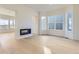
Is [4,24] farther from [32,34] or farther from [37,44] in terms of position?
[37,44]

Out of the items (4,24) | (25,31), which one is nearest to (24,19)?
(25,31)

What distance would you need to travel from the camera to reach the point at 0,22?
3602 mm

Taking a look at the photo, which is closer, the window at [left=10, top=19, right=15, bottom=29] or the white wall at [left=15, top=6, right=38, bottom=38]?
the window at [left=10, top=19, right=15, bottom=29]

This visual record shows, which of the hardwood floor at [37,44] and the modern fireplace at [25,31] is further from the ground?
the modern fireplace at [25,31]

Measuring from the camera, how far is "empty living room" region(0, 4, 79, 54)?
3.66m

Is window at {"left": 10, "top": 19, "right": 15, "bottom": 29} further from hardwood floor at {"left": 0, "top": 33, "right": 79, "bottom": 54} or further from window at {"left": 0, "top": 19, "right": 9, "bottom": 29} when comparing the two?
hardwood floor at {"left": 0, "top": 33, "right": 79, "bottom": 54}

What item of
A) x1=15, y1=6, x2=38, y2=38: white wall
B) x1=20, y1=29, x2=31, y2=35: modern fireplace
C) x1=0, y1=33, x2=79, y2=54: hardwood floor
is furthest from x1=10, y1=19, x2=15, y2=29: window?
x1=20, y1=29, x2=31, y2=35: modern fireplace

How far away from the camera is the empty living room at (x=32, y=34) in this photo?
12.0ft

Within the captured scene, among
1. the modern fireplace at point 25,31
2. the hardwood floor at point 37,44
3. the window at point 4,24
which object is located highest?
the window at point 4,24

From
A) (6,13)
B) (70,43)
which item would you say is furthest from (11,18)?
(70,43)

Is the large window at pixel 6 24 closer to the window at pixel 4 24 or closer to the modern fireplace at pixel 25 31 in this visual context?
the window at pixel 4 24

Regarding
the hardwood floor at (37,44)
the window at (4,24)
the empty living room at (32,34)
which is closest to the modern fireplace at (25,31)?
the empty living room at (32,34)
